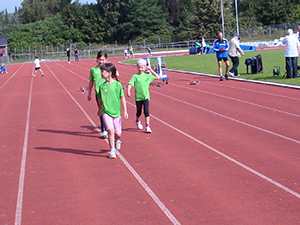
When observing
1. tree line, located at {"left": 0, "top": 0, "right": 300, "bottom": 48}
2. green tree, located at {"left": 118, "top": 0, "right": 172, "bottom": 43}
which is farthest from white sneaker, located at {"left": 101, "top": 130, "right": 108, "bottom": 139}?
green tree, located at {"left": 118, "top": 0, "right": 172, "bottom": 43}

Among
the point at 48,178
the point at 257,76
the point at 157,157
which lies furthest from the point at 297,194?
the point at 257,76

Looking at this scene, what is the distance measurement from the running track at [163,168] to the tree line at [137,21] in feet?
208

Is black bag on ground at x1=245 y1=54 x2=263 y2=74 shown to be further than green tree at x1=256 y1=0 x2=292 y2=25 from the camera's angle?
No

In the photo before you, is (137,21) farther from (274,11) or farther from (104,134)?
(104,134)

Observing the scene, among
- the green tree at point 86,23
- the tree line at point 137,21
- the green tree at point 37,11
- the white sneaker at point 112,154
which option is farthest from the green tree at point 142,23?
the white sneaker at point 112,154

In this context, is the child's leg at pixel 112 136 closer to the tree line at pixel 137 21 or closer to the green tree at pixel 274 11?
the tree line at pixel 137 21

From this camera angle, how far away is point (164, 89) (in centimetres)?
1747

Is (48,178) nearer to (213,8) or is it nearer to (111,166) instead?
(111,166)

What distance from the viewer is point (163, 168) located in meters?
6.97

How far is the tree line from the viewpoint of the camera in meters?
76.3

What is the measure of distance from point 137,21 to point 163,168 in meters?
84.4

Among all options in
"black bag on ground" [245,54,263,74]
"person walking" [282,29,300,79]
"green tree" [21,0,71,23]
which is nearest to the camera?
"person walking" [282,29,300,79]

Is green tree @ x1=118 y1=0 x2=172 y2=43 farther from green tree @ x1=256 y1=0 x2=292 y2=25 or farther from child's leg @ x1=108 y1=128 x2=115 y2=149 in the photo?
child's leg @ x1=108 y1=128 x2=115 y2=149

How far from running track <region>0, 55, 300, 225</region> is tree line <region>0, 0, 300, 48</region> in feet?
208
